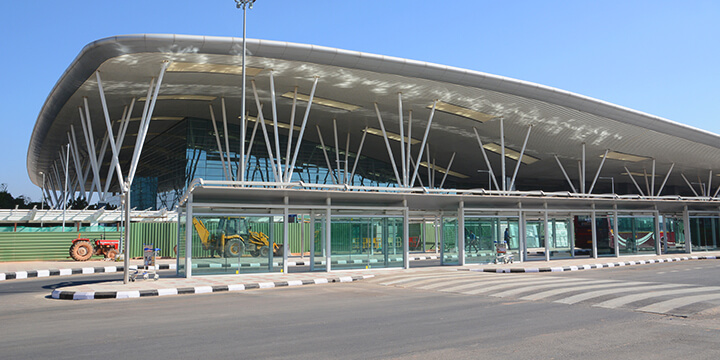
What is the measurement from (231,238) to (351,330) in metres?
12.5

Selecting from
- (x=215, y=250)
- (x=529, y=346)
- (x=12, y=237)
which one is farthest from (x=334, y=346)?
(x=12, y=237)

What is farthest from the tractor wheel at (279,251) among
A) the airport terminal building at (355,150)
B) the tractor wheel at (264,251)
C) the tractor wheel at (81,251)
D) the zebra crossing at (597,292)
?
the tractor wheel at (81,251)

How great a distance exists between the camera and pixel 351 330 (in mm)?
8555

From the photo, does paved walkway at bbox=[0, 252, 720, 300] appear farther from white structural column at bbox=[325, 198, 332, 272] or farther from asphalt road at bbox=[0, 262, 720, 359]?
asphalt road at bbox=[0, 262, 720, 359]

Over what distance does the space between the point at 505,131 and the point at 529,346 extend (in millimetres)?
29488

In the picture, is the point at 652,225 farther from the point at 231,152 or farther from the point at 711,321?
the point at 231,152

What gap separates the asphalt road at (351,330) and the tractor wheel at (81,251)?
61.0 ft

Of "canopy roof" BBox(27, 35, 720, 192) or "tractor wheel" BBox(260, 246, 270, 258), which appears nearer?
"tractor wheel" BBox(260, 246, 270, 258)

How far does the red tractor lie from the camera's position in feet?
98.8

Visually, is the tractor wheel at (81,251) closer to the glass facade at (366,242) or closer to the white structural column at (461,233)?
the glass facade at (366,242)

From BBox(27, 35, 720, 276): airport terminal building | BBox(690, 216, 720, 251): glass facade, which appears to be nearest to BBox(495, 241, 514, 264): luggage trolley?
BBox(27, 35, 720, 276): airport terminal building

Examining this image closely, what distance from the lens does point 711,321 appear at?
910 cm

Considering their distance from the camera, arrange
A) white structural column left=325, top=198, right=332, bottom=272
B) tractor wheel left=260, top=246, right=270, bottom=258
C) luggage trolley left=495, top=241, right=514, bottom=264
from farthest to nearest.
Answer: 1. luggage trolley left=495, top=241, right=514, bottom=264
2. white structural column left=325, top=198, right=332, bottom=272
3. tractor wheel left=260, top=246, right=270, bottom=258

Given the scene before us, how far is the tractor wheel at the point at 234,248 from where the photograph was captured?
2027cm
